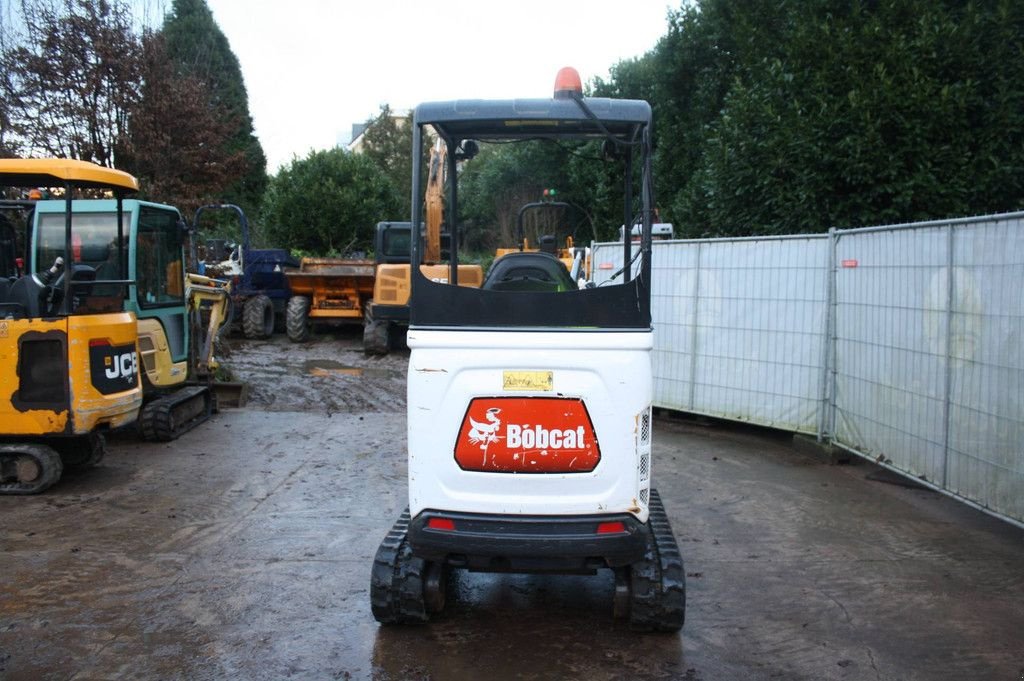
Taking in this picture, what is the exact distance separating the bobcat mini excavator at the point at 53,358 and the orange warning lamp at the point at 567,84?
180 inches

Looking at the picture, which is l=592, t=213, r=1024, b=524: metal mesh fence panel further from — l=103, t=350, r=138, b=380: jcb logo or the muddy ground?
l=103, t=350, r=138, b=380: jcb logo

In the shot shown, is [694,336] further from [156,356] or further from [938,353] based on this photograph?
[156,356]

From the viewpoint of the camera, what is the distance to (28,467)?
7.14m

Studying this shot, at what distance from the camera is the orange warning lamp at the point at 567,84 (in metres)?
4.29

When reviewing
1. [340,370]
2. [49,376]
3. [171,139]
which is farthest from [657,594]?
[171,139]

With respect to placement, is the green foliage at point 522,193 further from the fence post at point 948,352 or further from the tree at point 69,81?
the fence post at point 948,352

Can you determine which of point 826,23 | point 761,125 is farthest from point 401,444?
point 826,23

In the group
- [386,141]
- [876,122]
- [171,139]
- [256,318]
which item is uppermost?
[386,141]

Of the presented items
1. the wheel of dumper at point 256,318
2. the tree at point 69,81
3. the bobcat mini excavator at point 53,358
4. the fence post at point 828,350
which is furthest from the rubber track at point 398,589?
the wheel of dumper at point 256,318

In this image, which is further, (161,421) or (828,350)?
(161,421)

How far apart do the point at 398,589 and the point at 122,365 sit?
432 centimetres

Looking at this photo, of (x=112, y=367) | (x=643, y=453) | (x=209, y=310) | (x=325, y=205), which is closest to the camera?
(x=643, y=453)

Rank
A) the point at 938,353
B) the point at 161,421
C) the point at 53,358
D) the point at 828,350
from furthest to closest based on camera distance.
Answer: the point at 161,421 → the point at 828,350 → the point at 53,358 → the point at 938,353

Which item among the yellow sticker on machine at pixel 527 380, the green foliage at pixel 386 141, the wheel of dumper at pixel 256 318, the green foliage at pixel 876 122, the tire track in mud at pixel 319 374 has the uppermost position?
the green foliage at pixel 386 141
